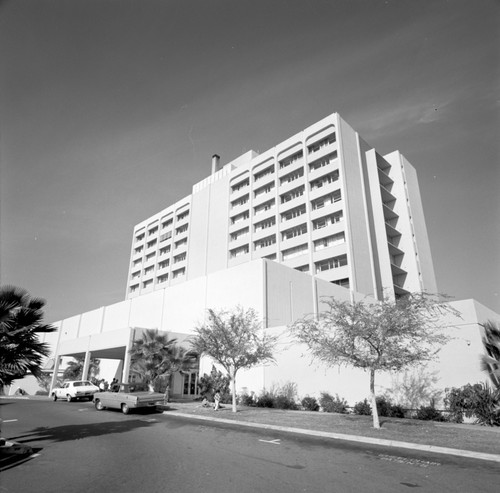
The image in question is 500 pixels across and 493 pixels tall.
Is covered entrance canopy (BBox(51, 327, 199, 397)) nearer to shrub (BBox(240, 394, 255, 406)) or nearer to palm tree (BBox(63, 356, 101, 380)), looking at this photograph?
shrub (BBox(240, 394, 255, 406))

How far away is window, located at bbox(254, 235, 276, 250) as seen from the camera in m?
51.9

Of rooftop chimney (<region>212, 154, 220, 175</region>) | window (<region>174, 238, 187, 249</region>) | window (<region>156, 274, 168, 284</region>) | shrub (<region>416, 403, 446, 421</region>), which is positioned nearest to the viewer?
shrub (<region>416, 403, 446, 421</region>)

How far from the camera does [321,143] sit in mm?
50062

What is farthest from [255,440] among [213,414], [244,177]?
[244,177]

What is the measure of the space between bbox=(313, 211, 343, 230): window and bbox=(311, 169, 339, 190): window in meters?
4.78

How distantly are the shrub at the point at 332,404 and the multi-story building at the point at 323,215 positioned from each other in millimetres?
20320

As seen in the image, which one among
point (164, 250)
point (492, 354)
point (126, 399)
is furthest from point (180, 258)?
point (492, 354)

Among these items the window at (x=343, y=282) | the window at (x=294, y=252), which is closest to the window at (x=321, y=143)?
the window at (x=294, y=252)

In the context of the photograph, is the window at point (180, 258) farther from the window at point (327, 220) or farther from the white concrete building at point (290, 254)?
the window at point (327, 220)

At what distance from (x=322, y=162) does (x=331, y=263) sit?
14728 millimetres

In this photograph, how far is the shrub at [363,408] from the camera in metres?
18.8

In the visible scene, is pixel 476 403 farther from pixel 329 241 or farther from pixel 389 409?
pixel 329 241

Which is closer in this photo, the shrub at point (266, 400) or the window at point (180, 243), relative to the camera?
the shrub at point (266, 400)

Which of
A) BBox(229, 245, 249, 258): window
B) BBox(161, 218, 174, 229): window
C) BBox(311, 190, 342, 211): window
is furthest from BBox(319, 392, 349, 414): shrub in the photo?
BBox(161, 218, 174, 229): window
